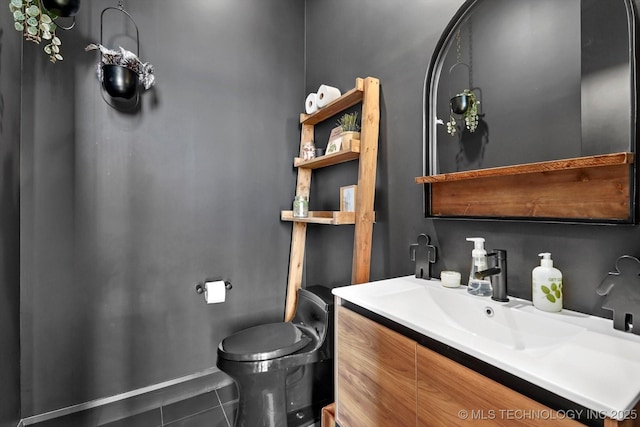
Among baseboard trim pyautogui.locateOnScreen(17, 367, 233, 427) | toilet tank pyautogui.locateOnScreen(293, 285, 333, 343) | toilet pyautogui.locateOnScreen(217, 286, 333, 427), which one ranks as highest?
toilet tank pyautogui.locateOnScreen(293, 285, 333, 343)

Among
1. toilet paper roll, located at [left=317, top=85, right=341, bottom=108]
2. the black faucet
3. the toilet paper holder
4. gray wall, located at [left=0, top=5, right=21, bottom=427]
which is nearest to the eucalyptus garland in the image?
gray wall, located at [left=0, top=5, right=21, bottom=427]

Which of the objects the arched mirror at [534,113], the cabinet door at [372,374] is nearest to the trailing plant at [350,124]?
the arched mirror at [534,113]

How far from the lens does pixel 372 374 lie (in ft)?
2.99

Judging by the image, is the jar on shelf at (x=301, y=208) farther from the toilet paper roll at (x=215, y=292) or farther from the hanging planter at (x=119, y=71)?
the hanging planter at (x=119, y=71)

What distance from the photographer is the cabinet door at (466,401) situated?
1.76 ft

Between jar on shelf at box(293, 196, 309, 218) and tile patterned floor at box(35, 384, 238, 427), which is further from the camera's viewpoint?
jar on shelf at box(293, 196, 309, 218)

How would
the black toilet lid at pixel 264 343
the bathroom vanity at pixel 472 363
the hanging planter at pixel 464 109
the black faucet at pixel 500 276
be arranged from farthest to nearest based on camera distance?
the black toilet lid at pixel 264 343 → the hanging planter at pixel 464 109 → the black faucet at pixel 500 276 → the bathroom vanity at pixel 472 363

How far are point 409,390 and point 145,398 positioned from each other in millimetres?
1617

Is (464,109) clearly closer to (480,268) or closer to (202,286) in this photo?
(480,268)

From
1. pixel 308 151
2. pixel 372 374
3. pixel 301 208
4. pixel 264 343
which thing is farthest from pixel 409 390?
Answer: pixel 308 151

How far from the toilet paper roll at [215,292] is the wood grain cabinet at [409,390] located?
930mm

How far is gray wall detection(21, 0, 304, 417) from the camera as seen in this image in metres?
1.43

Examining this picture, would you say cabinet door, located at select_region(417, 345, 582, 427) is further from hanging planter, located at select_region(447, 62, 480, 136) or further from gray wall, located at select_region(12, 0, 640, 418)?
hanging planter, located at select_region(447, 62, 480, 136)

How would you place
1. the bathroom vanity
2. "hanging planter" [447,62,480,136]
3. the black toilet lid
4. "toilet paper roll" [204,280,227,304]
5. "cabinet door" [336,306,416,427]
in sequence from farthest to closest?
"toilet paper roll" [204,280,227,304] < the black toilet lid < "hanging planter" [447,62,480,136] < "cabinet door" [336,306,416,427] < the bathroom vanity
